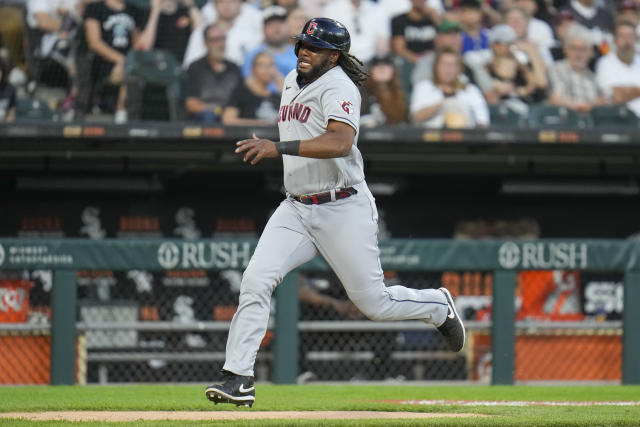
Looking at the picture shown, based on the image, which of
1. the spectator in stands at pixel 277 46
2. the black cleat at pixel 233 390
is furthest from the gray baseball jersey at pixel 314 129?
the spectator in stands at pixel 277 46

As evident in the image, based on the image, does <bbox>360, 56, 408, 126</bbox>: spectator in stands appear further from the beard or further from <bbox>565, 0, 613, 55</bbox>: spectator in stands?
the beard

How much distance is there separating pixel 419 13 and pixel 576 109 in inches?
68.6

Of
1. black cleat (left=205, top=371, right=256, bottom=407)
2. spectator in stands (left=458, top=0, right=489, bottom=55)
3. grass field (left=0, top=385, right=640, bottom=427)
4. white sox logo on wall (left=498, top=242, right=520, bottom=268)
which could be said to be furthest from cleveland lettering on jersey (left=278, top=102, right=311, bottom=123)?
spectator in stands (left=458, top=0, right=489, bottom=55)

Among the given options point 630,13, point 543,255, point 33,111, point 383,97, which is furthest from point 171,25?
point 630,13

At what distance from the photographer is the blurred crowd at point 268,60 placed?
31.7 ft

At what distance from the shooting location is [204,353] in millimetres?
7555

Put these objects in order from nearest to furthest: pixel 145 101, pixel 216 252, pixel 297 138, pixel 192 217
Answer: pixel 297 138
pixel 216 252
pixel 145 101
pixel 192 217

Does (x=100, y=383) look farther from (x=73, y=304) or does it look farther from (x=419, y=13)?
(x=419, y=13)

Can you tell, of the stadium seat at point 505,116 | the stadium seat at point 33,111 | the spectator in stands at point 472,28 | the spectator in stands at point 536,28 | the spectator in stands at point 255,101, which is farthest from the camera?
the spectator in stands at point 536,28

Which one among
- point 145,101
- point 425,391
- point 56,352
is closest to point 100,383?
point 56,352

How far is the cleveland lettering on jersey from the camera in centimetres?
457

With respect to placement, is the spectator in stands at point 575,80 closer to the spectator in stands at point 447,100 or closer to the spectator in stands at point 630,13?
the spectator in stands at point 630,13

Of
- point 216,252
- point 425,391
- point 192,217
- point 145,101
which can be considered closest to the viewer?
point 425,391

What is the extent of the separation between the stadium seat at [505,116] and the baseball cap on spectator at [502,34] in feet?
3.21
